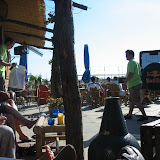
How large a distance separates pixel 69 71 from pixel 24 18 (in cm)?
602

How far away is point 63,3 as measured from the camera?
101 inches

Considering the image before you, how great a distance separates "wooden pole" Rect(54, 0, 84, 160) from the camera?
2555mm

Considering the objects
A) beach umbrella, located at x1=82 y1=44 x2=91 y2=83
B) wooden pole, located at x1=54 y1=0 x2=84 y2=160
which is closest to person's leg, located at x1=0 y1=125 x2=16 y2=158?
wooden pole, located at x1=54 y1=0 x2=84 y2=160

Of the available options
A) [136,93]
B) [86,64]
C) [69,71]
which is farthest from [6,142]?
[86,64]

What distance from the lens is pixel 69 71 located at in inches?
100

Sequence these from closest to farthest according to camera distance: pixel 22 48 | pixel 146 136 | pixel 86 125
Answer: pixel 146 136, pixel 86 125, pixel 22 48

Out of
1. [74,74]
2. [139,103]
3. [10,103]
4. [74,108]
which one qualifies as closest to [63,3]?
[74,74]

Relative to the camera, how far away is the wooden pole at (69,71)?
255 centimetres

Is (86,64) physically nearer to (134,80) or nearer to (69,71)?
(134,80)

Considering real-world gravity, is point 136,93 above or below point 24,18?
below

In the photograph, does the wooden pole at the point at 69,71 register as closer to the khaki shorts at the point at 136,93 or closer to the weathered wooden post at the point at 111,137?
the weathered wooden post at the point at 111,137

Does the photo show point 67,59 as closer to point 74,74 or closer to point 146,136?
point 74,74

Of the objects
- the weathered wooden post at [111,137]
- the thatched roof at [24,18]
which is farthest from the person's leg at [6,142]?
the thatched roof at [24,18]

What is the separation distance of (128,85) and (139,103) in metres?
0.61
